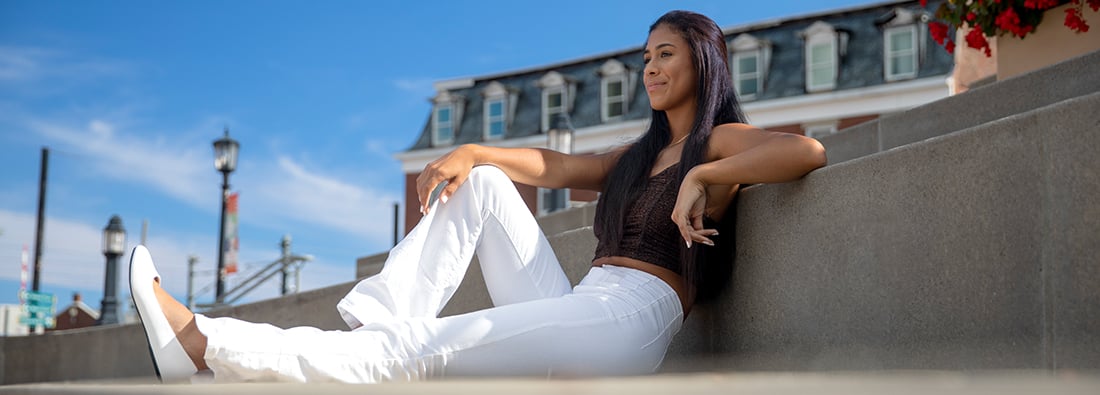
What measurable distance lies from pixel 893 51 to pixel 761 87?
3.35 meters

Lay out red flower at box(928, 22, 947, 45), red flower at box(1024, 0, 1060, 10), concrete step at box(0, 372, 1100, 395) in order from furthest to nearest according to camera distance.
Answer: red flower at box(928, 22, 947, 45) < red flower at box(1024, 0, 1060, 10) < concrete step at box(0, 372, 1100, 395)

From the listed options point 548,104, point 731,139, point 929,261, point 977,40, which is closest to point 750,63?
point 548,104

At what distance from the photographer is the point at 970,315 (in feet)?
8.46

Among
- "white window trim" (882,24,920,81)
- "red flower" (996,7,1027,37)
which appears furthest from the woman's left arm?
"white window trim" (882,24,920,81)

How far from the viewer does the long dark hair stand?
11.4 feet

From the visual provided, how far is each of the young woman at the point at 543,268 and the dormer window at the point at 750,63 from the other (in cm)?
2361

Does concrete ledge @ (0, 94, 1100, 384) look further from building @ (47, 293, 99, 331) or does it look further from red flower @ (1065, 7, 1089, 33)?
building @ (47, 293, 99, 331)

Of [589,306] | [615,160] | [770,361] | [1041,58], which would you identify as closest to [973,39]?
[1041,58]

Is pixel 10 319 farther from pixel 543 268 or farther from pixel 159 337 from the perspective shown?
pixel 159 337

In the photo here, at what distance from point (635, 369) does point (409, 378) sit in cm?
74

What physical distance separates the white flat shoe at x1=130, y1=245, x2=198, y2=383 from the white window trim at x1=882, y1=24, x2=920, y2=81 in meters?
23.6

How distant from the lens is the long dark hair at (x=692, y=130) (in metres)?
3.47

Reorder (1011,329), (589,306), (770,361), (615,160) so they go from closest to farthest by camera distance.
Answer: (1011,329) < (589,306) < (770,361) < (615,160)

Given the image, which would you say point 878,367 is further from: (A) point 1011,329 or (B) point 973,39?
(B) point 973,39
